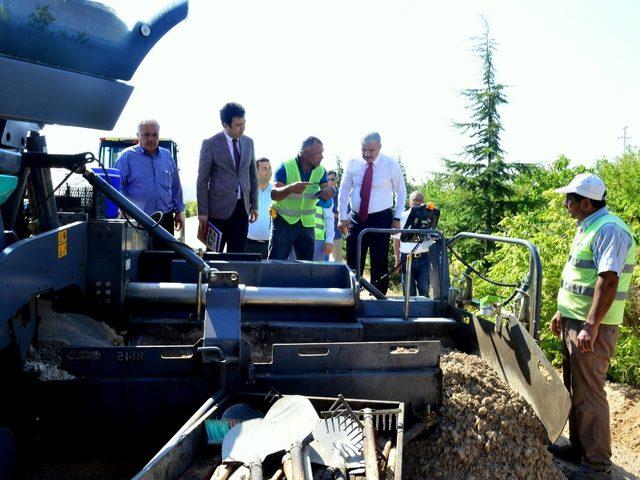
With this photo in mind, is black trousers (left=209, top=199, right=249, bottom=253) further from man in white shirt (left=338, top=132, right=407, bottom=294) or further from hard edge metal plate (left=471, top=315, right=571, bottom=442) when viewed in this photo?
hard edge metal plate (left=471, top=315, right=571, bottom=442)

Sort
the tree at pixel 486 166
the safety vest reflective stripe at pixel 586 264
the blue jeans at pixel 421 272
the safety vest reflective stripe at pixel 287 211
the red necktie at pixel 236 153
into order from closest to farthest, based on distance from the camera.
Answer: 1. the safety vest reflective stripe at pixel 586 264
2. the red necktie at pixel 236 153
3. the safety vest reflective stripe at pixel 287 211
4. the blue jeans at pixel 421 272
5. the tree at pixel 486 166

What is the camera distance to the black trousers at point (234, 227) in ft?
21.3

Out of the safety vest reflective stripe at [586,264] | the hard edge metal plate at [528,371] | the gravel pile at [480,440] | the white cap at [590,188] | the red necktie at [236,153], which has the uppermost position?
the red necktie at [236,153]

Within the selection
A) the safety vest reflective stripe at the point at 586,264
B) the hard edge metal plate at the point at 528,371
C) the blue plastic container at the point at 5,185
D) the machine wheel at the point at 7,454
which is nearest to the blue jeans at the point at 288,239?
the hard edge metal plate at the point at 528,371

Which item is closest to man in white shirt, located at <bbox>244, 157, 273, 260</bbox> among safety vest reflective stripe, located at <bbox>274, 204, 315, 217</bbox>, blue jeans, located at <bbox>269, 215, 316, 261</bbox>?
blue jeans, located at <bbox>269, 215, 316, 261</bbox>

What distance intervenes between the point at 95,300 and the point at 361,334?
1.77 m

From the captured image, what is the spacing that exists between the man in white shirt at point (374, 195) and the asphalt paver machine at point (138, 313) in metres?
1.89

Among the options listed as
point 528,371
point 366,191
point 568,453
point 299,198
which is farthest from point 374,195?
point 528,371

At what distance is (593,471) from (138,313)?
10.8ft

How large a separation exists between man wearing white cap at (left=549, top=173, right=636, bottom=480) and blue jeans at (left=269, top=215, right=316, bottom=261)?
314 centimetres

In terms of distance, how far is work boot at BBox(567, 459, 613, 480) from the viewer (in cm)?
434

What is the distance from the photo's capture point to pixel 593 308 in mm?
4219

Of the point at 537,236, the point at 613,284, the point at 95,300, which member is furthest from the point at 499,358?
the point at 537,236

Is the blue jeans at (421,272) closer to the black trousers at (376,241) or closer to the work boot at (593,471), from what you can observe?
the black trousers at (376,241)
